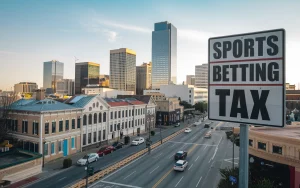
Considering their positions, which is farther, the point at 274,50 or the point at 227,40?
the point at 227,40

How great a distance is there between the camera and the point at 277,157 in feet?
67.2

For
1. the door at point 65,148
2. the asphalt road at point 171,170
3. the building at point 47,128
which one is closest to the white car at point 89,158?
the door at point 65,148

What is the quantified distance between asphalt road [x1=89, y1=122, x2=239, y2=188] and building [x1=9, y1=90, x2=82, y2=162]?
11810mm

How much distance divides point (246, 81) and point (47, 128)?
1357 inches

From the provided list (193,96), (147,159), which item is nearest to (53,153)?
(147,159)

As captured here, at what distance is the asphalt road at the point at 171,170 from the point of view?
2497cm

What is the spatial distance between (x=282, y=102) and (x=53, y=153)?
35.7m

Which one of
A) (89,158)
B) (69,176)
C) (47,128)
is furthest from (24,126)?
(69,176)

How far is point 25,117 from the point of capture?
116 ft

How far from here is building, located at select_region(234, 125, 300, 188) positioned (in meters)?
19.0

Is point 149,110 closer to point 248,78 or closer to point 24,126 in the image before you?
point 24,126

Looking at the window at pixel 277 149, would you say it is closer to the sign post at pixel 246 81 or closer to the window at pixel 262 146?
the window at pixel 262 146

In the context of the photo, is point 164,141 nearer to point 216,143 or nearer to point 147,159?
point 216,143

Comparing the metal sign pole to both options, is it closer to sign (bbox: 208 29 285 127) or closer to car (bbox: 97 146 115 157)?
sign (bbox: 208 29 285 127)
